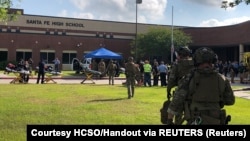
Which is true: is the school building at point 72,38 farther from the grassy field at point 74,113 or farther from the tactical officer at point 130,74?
the grassy field at point 74,113

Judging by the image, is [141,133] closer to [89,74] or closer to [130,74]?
[130,74]

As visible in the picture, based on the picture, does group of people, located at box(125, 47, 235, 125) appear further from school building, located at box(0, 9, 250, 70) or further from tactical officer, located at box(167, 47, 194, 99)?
school building, located at box(0, 9, 250, 70)

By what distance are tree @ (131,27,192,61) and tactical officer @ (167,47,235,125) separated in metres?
49.6

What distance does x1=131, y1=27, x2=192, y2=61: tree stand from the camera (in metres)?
55.4

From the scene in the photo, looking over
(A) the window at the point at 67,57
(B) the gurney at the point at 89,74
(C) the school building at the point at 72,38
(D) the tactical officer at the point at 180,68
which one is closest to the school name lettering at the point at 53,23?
(C) the school building at the point at 72,38

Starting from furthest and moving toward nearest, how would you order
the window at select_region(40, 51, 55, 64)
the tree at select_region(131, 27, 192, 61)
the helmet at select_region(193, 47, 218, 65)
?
1. the window at select_region(40, 51, 55, 64)
2. the tree at select_region(131, 27, 192, 61)
3. the helmet at select_region(193, 47, 218, 65)

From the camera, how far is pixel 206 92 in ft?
18.2

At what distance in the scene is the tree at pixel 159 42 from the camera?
55438 millimetres

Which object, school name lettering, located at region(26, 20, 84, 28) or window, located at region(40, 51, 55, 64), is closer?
window, located at region(40, 51, 55, 64)

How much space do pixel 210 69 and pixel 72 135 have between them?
77.9 inches

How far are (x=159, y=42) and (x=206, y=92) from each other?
49949 mm

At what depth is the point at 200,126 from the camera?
528cm

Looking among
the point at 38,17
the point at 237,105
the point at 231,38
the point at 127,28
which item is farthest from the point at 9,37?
the point at 237,105

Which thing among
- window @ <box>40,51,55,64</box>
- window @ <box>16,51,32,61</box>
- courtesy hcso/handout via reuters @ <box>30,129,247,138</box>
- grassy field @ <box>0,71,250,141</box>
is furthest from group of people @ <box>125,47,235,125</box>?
window @ <box>40,51,55,64</box>
